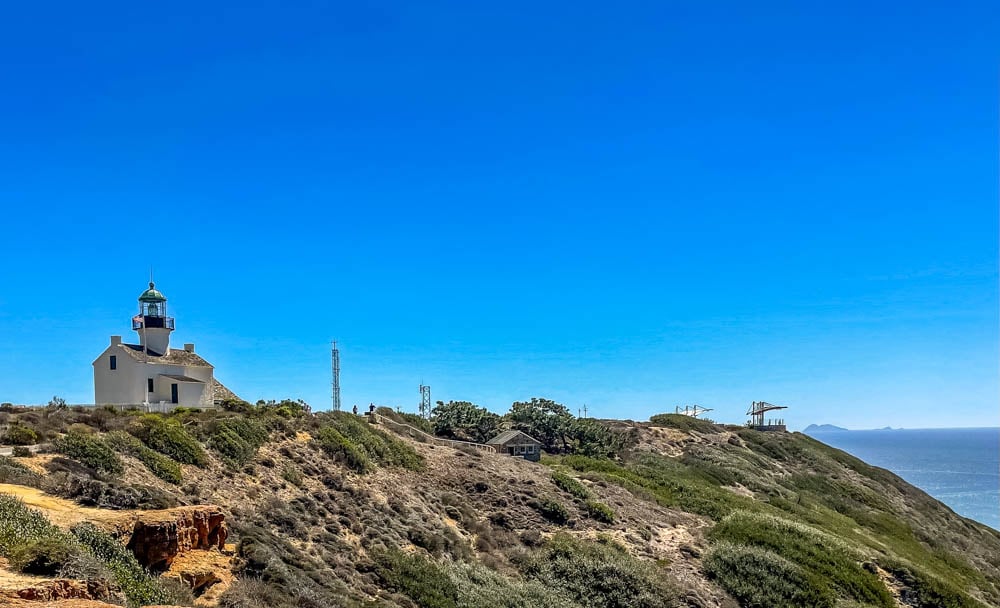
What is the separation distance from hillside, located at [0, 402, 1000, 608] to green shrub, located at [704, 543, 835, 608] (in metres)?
0.07

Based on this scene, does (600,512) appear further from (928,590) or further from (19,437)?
(19,437)

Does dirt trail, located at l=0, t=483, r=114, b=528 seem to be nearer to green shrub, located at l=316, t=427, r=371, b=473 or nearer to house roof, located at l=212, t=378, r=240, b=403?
green shrub, located at l=316, t=427, r=371, b=473

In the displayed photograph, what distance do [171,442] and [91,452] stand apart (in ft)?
9.43

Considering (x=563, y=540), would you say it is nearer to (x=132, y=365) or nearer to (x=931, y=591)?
(x=931, y=591)

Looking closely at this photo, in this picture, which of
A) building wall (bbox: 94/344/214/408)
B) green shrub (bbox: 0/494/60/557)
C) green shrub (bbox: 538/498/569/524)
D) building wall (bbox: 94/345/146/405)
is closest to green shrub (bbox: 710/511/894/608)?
green shrub (bbox: 538/498/569/524)

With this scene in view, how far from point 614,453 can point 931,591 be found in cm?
2541

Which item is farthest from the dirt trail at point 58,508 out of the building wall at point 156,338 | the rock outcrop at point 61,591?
the building wall at point 156,338

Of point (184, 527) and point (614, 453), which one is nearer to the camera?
point (184, 527)

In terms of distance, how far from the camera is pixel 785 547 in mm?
25312

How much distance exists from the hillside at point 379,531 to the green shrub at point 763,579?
7cm

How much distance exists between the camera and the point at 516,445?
4128 cm

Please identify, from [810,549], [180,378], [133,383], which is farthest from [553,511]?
[133,383]

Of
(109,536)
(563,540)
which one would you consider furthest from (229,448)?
(563,540)

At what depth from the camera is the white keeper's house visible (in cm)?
2892
